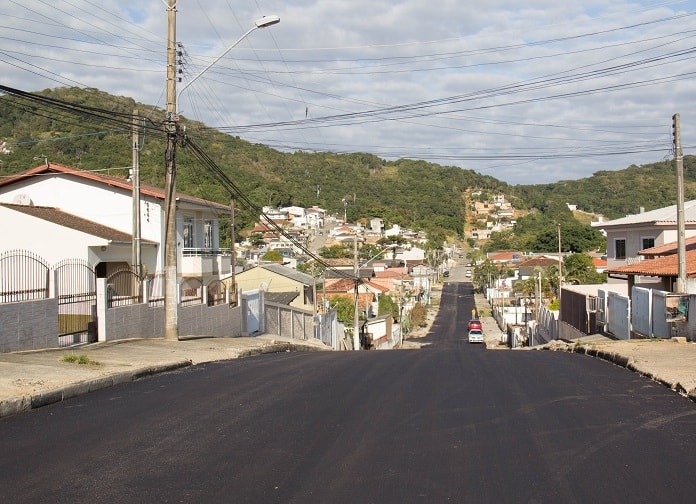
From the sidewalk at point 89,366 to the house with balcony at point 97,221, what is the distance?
29.6ft

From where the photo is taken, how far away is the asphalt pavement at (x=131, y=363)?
35.9 feet

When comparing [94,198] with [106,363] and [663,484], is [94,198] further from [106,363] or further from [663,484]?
[663,484]

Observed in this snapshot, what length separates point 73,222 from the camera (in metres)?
30.5

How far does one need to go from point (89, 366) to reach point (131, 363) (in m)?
1.24

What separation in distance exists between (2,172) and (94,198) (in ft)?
84.5

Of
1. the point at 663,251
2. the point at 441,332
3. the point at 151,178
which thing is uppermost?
the point at 151,178

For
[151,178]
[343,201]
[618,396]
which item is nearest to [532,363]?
[618,396]

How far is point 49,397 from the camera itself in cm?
1061

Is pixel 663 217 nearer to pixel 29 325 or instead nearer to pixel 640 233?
pixel 640 233

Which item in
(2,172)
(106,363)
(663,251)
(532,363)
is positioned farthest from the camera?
(2,172)

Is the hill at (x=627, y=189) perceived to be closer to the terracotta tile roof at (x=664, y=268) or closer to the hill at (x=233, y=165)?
the hill at (x=233, y=165)

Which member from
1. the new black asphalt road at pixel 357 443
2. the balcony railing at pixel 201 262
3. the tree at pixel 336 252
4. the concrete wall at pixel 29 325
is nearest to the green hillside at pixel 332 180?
the tree at pixel 336 252

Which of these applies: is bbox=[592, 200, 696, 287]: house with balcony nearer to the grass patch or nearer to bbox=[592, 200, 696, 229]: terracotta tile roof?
bbox=[592, 200, 696, 229]: terracotta tile roof

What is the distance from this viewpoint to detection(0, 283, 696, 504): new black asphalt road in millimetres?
6199
